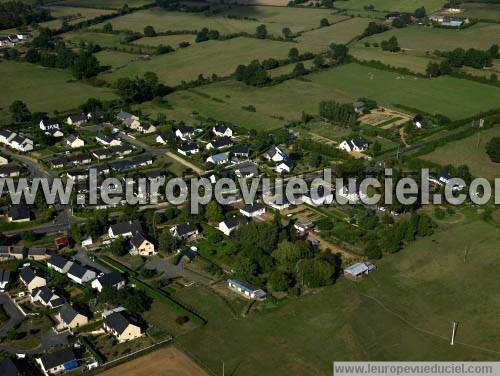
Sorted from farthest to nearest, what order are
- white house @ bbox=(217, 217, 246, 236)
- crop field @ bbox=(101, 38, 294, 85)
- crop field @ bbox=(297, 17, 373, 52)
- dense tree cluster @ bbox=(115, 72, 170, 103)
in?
crop field @ bbox=(297, 17, 373, 52)
crop field @ bbox=(101, 38, 294, 85)
dense tree cluster @ bbox=(115, 72, 170, 103)
white house @ bbox=(217, 217, 246, 236)

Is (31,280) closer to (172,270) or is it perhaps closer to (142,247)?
(142,247)

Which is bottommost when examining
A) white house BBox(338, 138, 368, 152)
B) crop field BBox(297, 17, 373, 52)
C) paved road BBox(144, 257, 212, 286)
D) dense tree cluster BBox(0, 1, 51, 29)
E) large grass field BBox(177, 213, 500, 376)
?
large grass field BBox(177, 213, 500, 376)

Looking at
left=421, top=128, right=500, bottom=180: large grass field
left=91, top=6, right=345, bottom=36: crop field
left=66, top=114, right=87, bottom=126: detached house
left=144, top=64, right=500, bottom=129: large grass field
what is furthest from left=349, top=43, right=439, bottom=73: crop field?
left=66, top=114, right=87, bottom=126: detached house

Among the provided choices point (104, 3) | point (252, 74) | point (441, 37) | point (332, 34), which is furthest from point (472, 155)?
point (104, 3)

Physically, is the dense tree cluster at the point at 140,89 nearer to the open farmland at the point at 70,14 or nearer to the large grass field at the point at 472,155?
the large grass field at the point at 472,155

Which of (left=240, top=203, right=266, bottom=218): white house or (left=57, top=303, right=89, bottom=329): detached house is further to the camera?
(left=240, top=203, right=266, bottom=218): white house

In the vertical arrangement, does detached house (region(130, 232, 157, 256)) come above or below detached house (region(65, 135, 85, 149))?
below

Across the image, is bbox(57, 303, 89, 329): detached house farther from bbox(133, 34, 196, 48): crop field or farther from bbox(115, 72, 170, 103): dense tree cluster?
bbox(133, 34, 196, 48): crop field

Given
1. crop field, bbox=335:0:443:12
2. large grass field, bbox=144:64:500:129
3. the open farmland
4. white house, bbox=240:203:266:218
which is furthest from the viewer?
crop field, bbox=335:0:443:12
